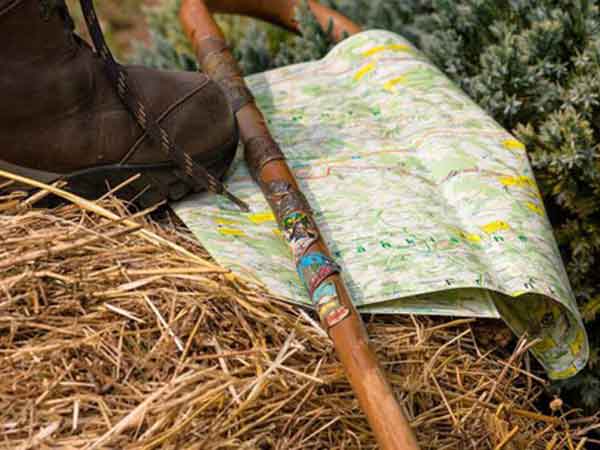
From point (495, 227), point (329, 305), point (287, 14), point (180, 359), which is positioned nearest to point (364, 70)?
point (287, 14)

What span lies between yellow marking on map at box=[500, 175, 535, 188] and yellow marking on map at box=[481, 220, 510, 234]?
0.41ft

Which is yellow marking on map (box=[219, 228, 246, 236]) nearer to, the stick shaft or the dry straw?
the dry straw

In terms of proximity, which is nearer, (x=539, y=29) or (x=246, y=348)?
(x=246, y=348)

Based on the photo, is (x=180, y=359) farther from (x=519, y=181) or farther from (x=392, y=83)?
(x=392, y=83)

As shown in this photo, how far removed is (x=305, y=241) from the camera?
1.39 metres

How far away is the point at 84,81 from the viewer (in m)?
1.40

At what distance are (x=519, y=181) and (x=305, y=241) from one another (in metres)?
0.52

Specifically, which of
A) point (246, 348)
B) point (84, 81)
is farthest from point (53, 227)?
point (246, 348)

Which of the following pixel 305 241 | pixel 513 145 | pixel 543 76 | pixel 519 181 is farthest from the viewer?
pixel 543 76

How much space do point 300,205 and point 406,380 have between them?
401 millimetres

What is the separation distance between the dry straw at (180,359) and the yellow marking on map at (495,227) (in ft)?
0.66

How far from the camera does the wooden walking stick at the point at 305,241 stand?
Result: 3.68 ft

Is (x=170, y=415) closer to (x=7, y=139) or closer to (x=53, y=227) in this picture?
(x=53, y=227)

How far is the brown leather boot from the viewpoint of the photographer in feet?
4.40
